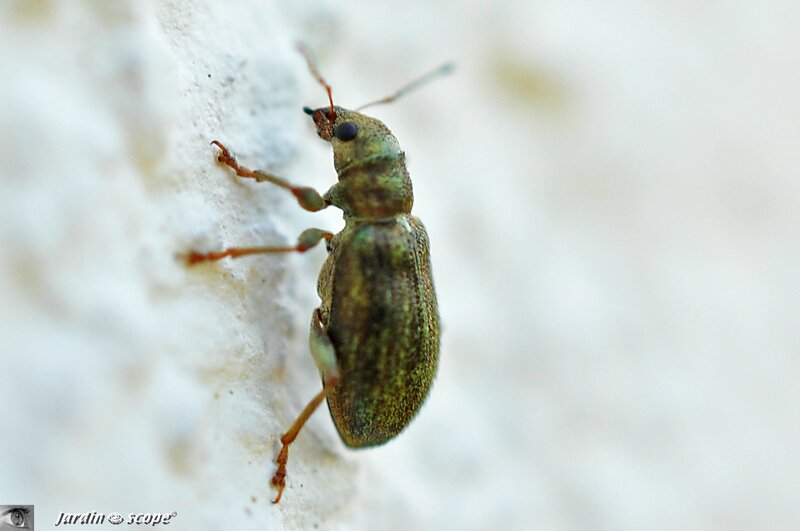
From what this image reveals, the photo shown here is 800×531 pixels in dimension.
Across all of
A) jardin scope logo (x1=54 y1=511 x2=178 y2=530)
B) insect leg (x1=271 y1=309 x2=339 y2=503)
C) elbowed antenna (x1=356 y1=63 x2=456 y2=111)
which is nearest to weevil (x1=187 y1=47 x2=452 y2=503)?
insect leg (x1=271 y1=309 x2=339 y2=503)

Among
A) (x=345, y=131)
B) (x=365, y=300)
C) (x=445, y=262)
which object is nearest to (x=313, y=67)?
(x=345, y=131)

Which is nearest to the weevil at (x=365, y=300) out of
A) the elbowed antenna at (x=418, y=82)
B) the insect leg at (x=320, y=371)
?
the insect leg at (x=320, y=371)

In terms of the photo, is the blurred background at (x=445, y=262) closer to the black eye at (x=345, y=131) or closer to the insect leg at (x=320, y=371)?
the insect leg at (x=320, y=371)

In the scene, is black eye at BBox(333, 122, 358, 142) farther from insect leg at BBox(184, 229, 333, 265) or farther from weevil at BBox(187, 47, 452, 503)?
insect leg at BBox(184, 229, 333, 265)

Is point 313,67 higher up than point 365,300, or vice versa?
point 313,67

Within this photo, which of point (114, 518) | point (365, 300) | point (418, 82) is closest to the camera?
point (114, 518)

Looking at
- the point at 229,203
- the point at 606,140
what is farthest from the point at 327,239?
the point at 606,140

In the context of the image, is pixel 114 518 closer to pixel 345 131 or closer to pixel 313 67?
pixel 345 131

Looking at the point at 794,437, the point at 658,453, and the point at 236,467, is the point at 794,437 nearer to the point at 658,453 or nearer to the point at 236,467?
the point at 658,453
